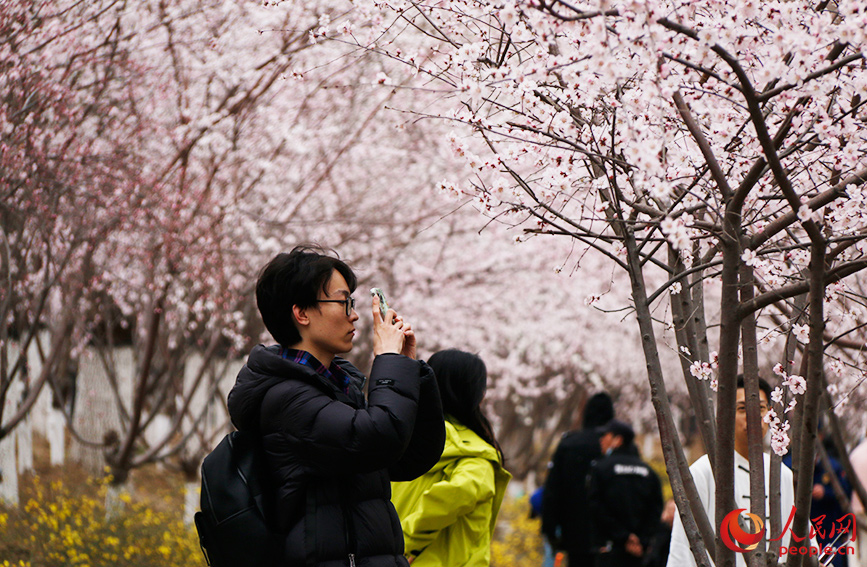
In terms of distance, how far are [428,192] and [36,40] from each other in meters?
5.98

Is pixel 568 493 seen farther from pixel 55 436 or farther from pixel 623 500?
pixel 55 436

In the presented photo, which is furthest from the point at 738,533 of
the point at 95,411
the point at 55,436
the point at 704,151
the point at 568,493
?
the point at 55,436

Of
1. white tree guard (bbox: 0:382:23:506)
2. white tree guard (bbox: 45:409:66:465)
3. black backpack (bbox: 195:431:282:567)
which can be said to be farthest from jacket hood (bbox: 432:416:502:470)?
white tree guard (bbox: 45:409:66:465)

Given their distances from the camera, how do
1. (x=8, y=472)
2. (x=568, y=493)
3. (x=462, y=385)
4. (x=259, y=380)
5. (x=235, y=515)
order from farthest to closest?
(x=8, y=472), (x=568, y=493), (x=462, y=385), (x=259, y=380), (x=235, y=515)

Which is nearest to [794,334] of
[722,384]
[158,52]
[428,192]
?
[722,384]

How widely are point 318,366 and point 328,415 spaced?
0.24m

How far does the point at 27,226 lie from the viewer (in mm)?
6352

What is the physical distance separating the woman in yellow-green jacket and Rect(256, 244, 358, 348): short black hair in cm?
102

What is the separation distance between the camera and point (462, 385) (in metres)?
3.66

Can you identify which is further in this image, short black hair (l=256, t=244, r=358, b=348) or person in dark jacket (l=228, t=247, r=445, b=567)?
short black hair (l=256, t=244, r=358, b=348)

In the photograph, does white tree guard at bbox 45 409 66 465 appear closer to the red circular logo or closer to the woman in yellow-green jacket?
the woman in yellow-green jacket

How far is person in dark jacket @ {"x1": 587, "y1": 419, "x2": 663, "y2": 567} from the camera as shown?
20.6ft

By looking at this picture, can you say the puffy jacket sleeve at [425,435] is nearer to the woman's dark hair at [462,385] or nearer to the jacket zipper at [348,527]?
the jacket zipper at [348,527]

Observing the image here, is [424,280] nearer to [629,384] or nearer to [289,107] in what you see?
[289,107]
